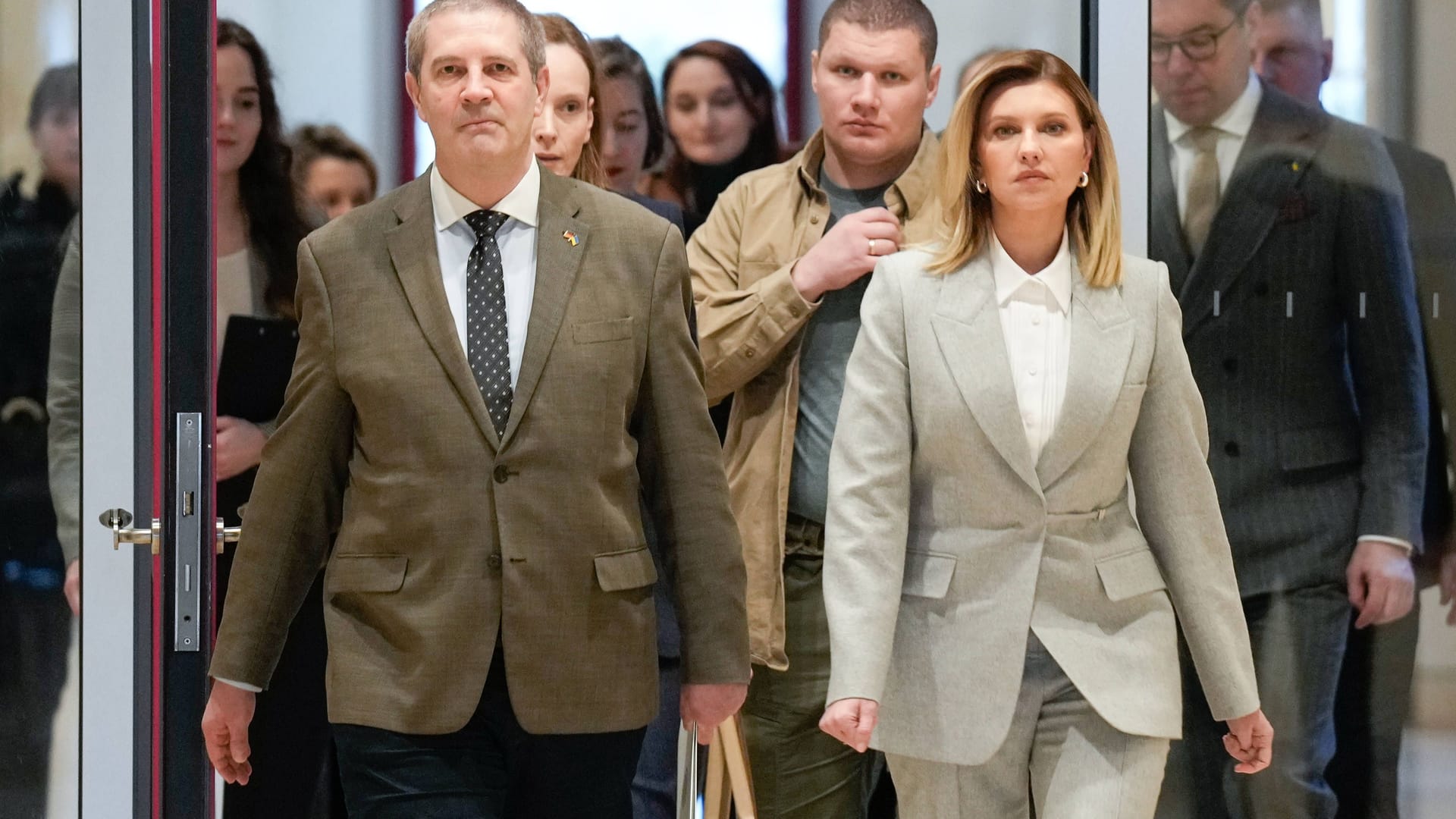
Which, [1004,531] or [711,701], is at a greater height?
[1004,531]

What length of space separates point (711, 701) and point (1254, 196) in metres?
1.87

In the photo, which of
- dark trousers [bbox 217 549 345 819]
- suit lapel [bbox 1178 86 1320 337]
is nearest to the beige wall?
dark trousers [bbox 217 549 345 819]

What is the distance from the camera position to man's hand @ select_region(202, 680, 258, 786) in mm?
2488

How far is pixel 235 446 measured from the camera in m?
3.51

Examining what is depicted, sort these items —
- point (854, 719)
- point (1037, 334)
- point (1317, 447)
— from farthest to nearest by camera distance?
point (1317, 447), point (1037, 334), point (854, 719)

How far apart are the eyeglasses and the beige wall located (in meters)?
2.36

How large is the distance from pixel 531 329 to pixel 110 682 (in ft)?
6.09

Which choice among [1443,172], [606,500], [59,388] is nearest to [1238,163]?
[1443,172]

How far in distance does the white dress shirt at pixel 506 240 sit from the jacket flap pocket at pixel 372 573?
39 cm

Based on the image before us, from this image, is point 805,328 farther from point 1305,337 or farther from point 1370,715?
point 1370,715

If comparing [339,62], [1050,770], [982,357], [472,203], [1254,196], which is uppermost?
[339,62]

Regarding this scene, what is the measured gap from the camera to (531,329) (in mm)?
2396

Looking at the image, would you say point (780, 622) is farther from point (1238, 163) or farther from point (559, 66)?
point (1238, 163)

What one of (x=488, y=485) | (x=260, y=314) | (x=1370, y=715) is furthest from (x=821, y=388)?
(x=1370, y=715)
